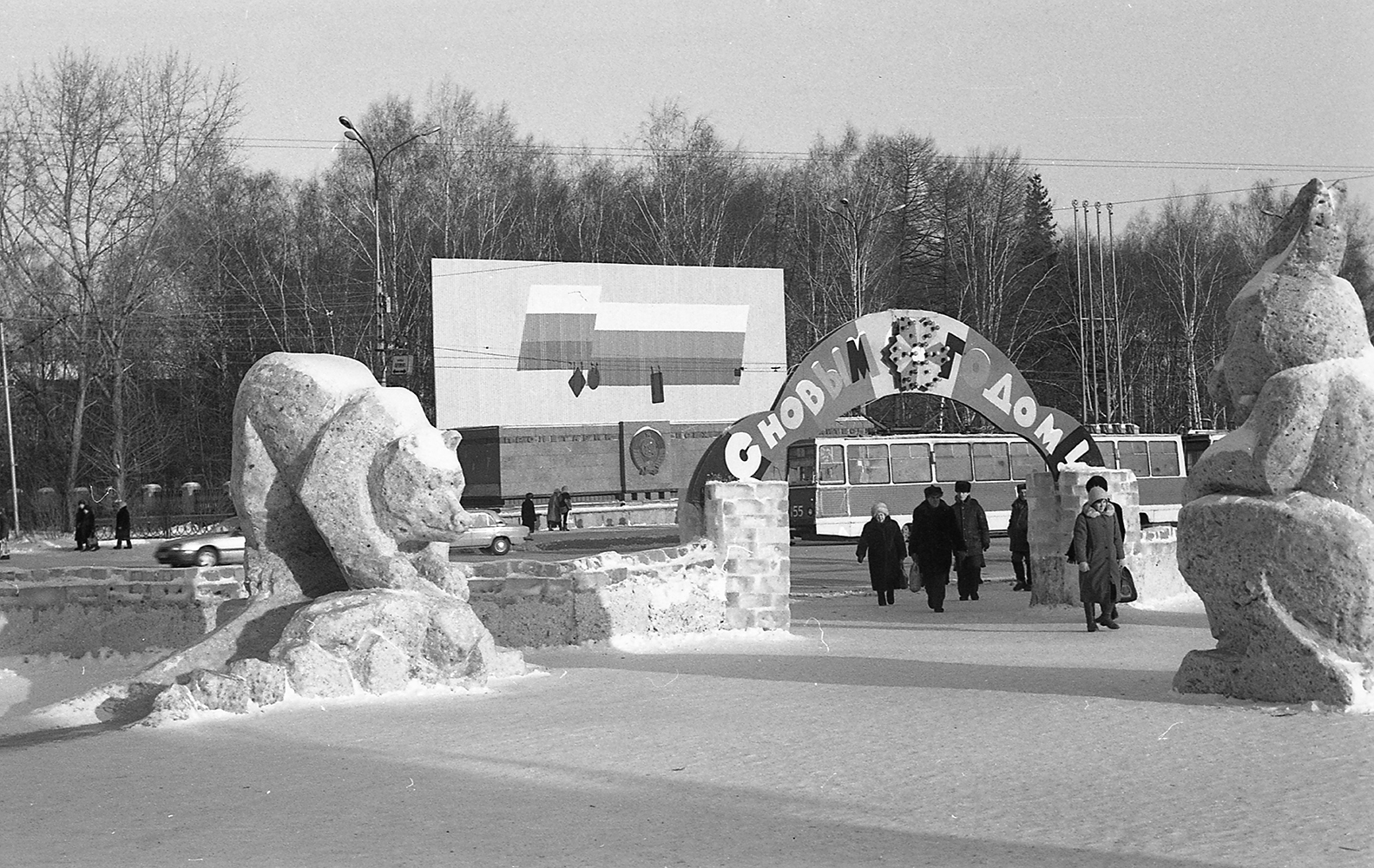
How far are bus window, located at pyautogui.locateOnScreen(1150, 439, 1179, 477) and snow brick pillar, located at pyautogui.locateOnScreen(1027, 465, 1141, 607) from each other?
67.7 feet

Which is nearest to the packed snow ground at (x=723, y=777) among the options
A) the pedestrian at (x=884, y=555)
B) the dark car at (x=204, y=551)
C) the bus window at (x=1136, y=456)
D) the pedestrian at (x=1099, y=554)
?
the pedestrian at (x=1099, y=554)

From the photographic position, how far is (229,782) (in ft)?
25.3

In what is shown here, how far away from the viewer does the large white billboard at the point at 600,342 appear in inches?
1682

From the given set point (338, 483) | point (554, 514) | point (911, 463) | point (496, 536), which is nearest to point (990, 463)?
point (911, 463)

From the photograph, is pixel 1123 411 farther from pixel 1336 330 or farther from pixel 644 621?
pixel 1336 330

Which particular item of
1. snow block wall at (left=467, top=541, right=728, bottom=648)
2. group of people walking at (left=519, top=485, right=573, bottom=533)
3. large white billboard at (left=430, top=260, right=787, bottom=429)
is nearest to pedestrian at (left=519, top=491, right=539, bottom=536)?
group of people walking at (left=519, top=485, right=573, bottom=533)

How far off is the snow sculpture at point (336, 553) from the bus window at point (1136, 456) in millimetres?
28813

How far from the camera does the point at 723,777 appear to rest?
7.73 metres

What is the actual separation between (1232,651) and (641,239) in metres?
42.4

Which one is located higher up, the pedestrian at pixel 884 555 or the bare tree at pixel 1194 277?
the bare tree at pixel 1194 277

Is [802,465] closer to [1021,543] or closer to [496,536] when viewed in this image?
[496,536]

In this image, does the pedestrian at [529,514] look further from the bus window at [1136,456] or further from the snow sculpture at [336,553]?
the snow sculpture at [336,553]

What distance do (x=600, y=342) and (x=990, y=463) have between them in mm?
13625

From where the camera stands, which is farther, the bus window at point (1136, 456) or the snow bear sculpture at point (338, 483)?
the bus window at point (1136, 456)
